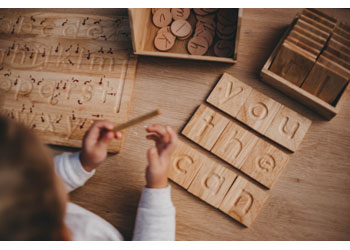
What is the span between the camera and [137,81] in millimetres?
737

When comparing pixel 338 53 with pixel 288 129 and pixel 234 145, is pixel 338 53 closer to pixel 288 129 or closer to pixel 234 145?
pixel 288 129

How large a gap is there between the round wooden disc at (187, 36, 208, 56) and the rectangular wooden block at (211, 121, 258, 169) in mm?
225

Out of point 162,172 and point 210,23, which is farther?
point 210,23

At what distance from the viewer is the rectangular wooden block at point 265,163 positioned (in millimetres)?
655

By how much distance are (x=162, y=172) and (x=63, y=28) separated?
1.76ft

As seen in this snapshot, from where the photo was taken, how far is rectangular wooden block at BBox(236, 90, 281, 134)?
68 centimetres

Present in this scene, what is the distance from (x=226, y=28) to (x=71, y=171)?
56 cm

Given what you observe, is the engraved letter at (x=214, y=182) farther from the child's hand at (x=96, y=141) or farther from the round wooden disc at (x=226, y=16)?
the round wooden disc at (x=226, y=16)

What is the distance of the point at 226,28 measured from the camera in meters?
0.73

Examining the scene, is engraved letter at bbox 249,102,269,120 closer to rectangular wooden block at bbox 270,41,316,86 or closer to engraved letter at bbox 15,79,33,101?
rectangular wooden block at bbox 270,41,316,86

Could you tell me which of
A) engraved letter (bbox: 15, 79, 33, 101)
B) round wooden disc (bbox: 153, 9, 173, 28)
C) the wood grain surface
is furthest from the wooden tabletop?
engraved letter (bbox: 15, 79, 33, 101)

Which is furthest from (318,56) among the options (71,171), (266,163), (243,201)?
(71,171)

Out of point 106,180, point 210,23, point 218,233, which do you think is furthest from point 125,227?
point 210,23

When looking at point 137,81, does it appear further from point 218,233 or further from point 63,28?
point 218,233
